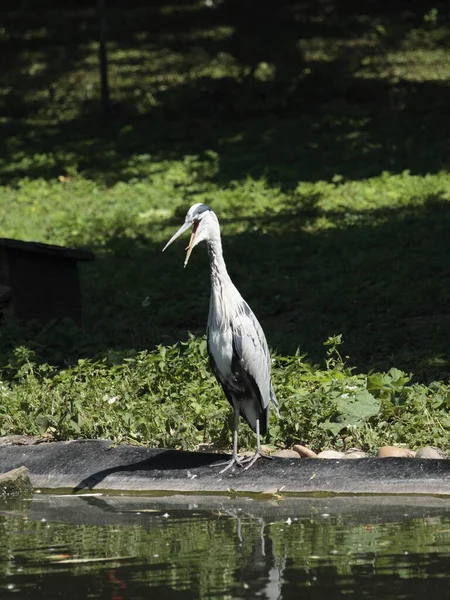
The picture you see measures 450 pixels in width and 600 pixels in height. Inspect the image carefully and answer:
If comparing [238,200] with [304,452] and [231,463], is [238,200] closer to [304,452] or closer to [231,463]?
[304,452]

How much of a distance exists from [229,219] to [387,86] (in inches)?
320

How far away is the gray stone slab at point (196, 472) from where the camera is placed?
727cm

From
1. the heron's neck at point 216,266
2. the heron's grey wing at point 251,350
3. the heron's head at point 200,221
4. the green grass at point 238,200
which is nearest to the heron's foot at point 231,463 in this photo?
the heron's grey wing at point 251,350

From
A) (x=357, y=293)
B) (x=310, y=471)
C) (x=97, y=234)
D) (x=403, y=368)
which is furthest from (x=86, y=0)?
(x=310, y=471)

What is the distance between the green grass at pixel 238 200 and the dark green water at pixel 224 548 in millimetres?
1411

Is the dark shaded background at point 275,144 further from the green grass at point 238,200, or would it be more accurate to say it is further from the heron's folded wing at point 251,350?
the heron's folded wing at point 251,350

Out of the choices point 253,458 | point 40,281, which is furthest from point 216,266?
point 40,281

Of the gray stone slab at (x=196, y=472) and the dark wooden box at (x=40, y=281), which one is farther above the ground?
the dark wooden box at (x=40, y=281)

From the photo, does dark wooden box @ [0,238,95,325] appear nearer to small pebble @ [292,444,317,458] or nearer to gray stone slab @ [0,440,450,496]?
gray stone slab @ [0,440,450,496]

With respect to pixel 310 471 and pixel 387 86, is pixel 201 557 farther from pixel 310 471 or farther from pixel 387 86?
pixel 387 86

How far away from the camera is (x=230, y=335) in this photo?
760cm

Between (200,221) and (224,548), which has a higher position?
(200,221)

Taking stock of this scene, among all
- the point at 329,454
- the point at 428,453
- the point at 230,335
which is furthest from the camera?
the point at 329,454

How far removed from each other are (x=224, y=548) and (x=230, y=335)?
1740mm
